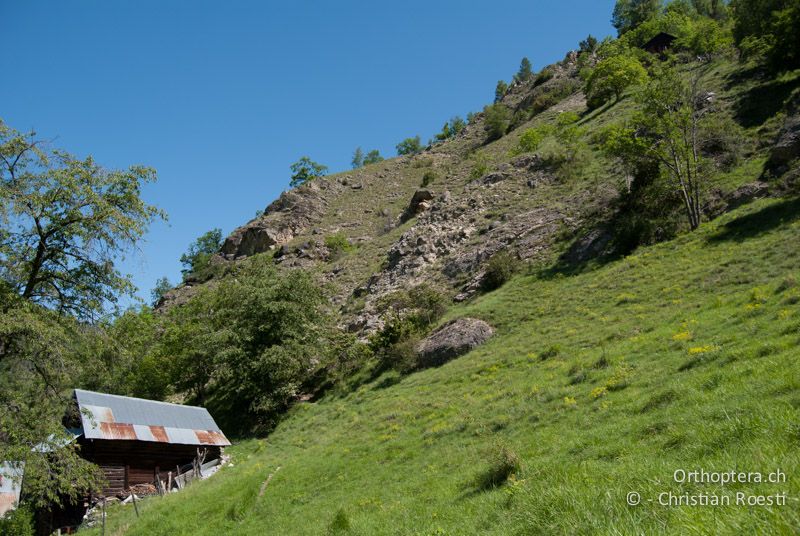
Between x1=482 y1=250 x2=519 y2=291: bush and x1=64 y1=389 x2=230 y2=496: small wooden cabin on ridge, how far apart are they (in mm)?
21257

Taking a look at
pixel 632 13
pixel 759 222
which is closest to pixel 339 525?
pixel 759 222

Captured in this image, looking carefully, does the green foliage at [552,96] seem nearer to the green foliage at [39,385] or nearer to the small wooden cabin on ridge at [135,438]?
the small wooden cabin on ridge at [135,438]

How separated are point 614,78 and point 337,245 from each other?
44.1 meters

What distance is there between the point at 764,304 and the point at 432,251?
101 feet

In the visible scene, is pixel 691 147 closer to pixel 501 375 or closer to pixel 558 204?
pixel 558 204

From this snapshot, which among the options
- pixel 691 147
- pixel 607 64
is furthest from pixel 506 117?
pixel 691 147


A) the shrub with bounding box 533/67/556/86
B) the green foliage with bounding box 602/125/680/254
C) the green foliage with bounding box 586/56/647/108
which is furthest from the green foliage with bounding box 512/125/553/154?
the shrub with bounding box 533/67/556/86

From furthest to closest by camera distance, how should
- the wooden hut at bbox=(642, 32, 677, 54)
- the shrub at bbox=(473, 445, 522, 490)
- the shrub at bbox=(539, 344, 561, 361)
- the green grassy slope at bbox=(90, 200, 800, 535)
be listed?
the wooden hut at bbox=(642, 32, 677, 54)
the shrub at bbox=(539, 344, 561, 361)
the shrub at bbox=(473, 445, 522, 490)
the green grassy slope at bbox=(90, 200, 800, 535)

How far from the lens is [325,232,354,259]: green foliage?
64.6 m

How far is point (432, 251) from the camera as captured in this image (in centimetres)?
4388

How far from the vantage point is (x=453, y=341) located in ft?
91.0

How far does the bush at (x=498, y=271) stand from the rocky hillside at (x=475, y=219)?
933mm

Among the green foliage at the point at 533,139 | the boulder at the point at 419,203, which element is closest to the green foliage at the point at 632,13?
the green foliage at the point at 533,139

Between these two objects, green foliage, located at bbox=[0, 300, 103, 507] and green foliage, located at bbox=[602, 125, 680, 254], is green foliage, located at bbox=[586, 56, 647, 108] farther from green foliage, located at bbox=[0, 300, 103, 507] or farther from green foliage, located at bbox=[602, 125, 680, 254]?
green foliage, located at bbox=[0, 300, 103, 507]
